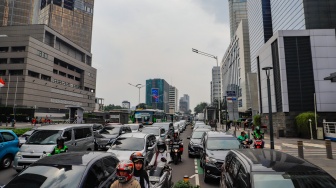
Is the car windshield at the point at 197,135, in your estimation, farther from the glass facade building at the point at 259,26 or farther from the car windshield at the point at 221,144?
the glass facade building at the point at 259,26

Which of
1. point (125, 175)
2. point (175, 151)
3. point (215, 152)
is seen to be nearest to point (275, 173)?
point (125, 175)

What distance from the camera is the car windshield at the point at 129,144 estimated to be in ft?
30.6

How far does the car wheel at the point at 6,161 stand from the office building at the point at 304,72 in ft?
87.1

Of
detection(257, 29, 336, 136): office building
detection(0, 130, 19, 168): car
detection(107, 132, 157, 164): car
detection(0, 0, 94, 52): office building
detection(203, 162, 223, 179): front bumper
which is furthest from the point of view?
detection(0, 0, 94, 52): office building

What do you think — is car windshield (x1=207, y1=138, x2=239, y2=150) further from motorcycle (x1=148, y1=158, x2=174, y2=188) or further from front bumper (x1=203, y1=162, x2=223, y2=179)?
motorcycle (x1=148, y1=158, x2=174, y2=188)

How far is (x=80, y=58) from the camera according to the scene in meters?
100

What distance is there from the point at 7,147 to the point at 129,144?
580 centimetres

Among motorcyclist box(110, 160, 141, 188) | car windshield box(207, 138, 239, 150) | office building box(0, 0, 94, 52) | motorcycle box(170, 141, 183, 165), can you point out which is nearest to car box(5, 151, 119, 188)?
motorcyclist box(110, 160, 141, 188)

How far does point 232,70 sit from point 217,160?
110 m

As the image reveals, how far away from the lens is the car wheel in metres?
9.94

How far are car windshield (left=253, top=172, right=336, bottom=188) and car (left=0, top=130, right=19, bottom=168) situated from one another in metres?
10.9

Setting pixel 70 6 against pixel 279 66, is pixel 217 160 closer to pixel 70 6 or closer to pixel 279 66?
pixel 279 66

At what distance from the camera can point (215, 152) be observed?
28.2ft

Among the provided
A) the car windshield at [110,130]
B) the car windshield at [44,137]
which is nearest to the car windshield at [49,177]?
the car windshield at [44,137]
